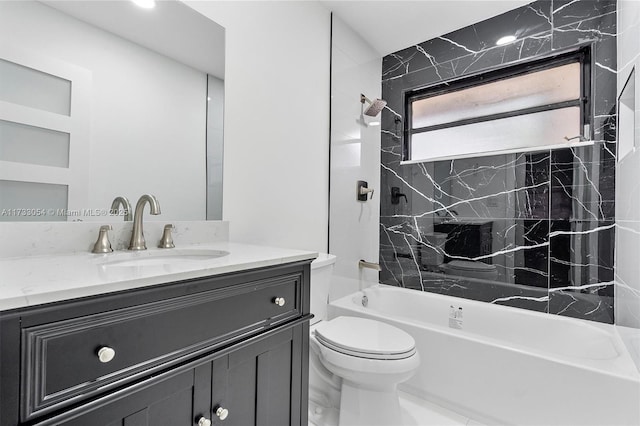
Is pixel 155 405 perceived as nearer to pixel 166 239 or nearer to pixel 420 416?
pixel 166 239

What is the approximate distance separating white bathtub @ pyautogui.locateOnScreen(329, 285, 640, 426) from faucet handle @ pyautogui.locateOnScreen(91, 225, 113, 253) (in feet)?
4.94

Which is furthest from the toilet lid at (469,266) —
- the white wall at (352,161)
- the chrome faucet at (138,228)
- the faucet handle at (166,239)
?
the chrome faucet at (138,228)

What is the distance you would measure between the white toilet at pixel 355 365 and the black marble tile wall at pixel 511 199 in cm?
116

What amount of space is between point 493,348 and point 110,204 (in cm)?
185

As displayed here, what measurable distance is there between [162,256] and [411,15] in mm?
2379

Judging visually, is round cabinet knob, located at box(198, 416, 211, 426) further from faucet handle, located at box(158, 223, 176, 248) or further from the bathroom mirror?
the bathroom mirror

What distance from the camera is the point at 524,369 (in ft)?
5.00

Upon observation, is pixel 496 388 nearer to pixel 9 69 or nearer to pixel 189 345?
pixel 189 345

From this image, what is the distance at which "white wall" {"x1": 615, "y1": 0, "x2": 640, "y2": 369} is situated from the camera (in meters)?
1.42

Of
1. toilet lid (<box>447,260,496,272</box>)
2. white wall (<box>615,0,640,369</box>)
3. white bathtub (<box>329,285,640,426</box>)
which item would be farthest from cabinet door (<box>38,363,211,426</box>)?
toilet lid (<box>447,260,496,272</box>)

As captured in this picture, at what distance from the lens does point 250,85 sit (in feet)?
5.38

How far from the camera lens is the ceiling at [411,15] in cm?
222

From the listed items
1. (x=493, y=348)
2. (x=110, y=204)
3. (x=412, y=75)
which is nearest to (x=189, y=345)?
(x=110, y=204)

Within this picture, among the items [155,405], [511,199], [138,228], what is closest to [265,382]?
[155,405]
